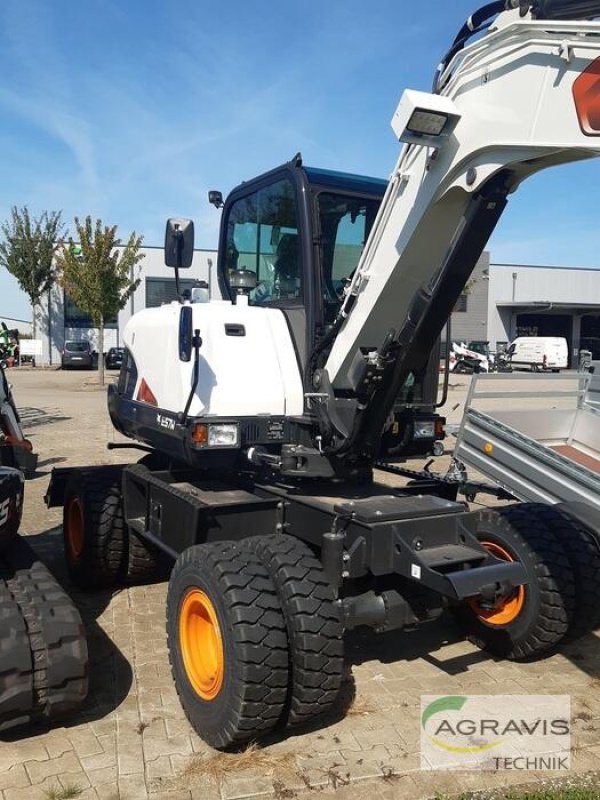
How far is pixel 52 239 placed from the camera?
3616 cm

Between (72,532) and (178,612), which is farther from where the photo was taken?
(72,532)

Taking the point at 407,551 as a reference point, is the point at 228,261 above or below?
above

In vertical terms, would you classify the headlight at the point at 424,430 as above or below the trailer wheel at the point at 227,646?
above

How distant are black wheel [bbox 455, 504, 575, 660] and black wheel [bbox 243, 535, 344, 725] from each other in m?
1.39

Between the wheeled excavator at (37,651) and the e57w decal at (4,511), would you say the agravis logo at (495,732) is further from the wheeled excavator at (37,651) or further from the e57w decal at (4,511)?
the e57w decal at (4,511)

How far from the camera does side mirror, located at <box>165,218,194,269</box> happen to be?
4.63 metres

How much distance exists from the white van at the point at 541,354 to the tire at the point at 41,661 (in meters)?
36.9

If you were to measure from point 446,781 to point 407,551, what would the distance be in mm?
1041

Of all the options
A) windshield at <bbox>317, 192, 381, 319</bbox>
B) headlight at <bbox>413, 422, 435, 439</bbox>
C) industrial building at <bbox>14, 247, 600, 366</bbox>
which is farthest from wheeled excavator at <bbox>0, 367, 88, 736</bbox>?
industrial building at <bbox>14, 247, 600, 366</bbox>

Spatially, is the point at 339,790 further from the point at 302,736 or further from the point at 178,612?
the point at 178,612

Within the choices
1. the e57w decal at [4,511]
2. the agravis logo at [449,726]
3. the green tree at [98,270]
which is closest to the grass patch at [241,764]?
the agravis logo at [449,726]

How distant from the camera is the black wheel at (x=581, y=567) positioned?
4297mm

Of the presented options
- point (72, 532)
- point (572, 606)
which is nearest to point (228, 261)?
point (72, 532)

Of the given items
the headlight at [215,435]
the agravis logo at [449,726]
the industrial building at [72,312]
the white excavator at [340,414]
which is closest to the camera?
the white excavator at [340,414]
